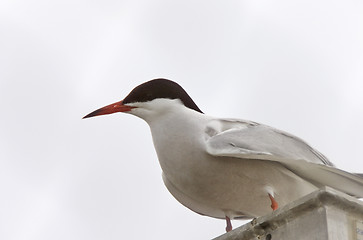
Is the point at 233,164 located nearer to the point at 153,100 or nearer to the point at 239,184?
the point at 239,184

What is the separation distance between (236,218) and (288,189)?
3.06 feet

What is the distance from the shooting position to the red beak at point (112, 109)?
9.30 metres

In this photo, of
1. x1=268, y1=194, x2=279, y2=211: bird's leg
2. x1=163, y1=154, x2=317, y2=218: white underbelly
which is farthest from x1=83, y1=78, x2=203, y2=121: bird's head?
x1=268, y1=194, x2=279, y2=211: bird's leg

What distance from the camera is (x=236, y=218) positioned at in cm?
928

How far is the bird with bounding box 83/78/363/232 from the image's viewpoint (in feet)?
27.6

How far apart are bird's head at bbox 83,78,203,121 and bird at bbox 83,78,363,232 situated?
3 cm

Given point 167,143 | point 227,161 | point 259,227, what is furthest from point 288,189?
point 259,227

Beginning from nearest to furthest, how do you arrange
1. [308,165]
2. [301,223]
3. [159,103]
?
[301,223], [308,165], [159,103]

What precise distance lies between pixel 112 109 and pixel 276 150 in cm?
215

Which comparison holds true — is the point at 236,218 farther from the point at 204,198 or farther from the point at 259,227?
the point at 259,227

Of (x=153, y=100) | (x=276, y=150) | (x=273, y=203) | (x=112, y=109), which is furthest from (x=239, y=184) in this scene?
(x=112, y=109)

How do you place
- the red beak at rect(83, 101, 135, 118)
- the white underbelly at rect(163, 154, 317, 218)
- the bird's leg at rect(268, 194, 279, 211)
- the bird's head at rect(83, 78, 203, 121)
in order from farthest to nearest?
the red beak at rect(83, 101, 135, 118)
the bird's head at rect(83, 78, 203, 121)
the white underbelly at rect(163, 154, 317, 218)
the bird's leg at rect(268, 194, 279, 211)

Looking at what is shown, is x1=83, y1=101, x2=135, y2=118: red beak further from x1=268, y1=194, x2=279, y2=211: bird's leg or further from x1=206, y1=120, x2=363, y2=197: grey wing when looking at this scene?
x1=268, y1=194, x2=279, y2=211: bird's leg

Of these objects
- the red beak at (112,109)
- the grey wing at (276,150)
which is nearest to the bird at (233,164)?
the grey wing at (276,150)
